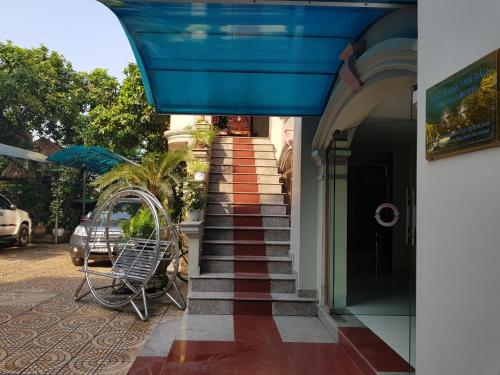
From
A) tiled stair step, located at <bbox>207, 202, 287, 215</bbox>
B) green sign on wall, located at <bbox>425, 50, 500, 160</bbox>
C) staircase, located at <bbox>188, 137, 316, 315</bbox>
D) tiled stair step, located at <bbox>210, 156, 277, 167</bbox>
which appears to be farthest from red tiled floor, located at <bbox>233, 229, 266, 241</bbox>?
green sign on wall, located at <bbox>425, 50, 500, 160</bbox>

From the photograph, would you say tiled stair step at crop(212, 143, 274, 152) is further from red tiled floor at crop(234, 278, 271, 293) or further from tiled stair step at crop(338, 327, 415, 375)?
tiled stair step at crop(338, 327, 415, 375)

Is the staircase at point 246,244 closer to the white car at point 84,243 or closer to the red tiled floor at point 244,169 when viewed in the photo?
the red tiled floor at point 244,169

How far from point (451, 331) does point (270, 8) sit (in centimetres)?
234

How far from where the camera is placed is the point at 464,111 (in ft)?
5.78

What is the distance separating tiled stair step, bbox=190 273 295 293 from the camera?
19.5 feet

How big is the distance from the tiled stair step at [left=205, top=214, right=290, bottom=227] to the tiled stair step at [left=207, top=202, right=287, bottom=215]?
0.22 metres

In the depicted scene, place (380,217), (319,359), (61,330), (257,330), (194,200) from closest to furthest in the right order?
1. (319,359)
2. (61,330)
3. (257,330)
4. (380,217)
5. (194,200)

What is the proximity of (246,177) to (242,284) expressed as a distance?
3.49 metres

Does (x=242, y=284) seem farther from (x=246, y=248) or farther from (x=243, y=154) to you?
(x=243, y=154)

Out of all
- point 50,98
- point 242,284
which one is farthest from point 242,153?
point 50,98

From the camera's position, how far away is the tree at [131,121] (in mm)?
11305

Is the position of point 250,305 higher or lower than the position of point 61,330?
higher

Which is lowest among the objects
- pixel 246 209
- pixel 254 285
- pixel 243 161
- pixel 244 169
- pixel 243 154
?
pixel 254 285

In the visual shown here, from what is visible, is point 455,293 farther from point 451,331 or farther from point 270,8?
point 270,8
